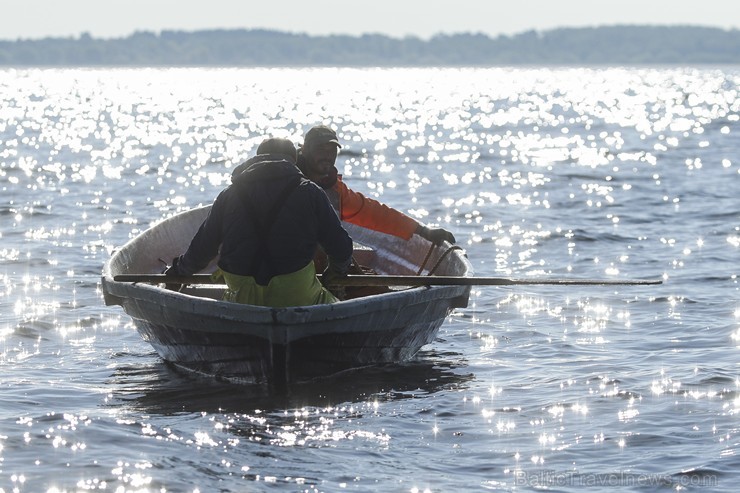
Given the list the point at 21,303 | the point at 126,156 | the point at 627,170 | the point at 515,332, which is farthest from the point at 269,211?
the point at 126,156

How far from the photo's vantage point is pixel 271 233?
988cm

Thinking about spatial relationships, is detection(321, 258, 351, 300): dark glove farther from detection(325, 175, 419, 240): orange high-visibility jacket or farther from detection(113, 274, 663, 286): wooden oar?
detection(325, 175, 419, 240): orange high-visibility jacket

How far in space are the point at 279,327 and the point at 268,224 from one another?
769 millimetres

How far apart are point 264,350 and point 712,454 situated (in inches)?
133

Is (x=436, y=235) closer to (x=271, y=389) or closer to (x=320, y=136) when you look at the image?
(x=320, y=136)

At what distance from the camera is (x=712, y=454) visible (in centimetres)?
901

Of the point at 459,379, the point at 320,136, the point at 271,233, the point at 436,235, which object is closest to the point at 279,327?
the point at 271,233

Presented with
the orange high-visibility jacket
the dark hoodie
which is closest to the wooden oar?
the dark hoodie

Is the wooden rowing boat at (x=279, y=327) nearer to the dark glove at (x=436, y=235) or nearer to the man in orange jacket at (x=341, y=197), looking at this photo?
the dark glove at (x=436, y=235)

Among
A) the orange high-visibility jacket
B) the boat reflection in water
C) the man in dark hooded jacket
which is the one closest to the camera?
the man in dark hooded jacket

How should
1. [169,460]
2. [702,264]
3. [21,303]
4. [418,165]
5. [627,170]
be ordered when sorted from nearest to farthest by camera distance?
1. [169,460]
2. [21,303]
3. [702,264]
4. [627,170]
5. [418,165]

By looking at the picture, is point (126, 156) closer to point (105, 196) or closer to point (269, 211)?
point (105, 196)

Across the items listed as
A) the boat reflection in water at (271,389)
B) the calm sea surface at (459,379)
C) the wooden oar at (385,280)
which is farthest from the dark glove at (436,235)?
the wooden oar at (385,280)

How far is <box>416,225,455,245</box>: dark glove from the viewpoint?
→ 1273 centimetres
